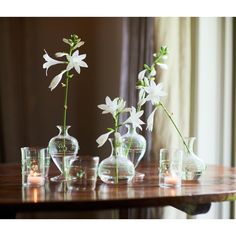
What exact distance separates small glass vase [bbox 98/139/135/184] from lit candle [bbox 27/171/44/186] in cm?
19

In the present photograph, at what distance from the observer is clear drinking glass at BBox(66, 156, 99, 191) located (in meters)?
1.42

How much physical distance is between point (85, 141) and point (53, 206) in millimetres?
1742

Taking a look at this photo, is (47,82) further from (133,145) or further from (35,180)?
(35,180)

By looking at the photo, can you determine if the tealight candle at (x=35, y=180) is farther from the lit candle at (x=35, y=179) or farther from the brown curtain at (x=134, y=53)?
the brown curtain at (x=134, y=53)

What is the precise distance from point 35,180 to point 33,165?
51mm

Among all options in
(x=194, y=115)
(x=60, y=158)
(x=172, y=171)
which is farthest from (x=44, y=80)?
(x=172, y=171)

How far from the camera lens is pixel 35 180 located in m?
1.51

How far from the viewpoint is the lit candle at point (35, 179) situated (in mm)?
1500

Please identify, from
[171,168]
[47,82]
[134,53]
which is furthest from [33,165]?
[47,82]

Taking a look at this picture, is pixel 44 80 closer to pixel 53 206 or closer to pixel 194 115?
pixel 194 115

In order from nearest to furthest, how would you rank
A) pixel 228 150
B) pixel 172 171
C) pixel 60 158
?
pixel 172 171
pixel 60 158
pixel 228 150

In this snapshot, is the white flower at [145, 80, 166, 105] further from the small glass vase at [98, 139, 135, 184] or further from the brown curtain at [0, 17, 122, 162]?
the brown curtain at [0, 17, 122, 162]

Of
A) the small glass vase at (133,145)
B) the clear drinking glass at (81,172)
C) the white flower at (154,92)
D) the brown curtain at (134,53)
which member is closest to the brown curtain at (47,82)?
the brown curtain at (134,53)
